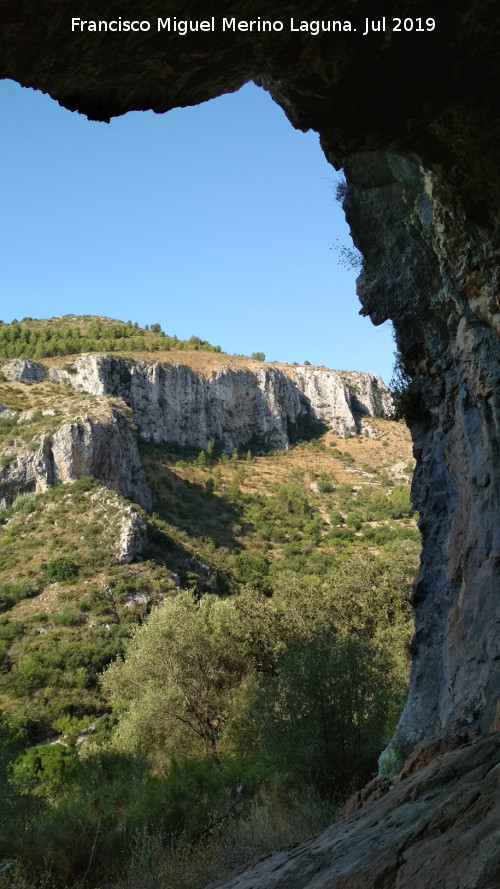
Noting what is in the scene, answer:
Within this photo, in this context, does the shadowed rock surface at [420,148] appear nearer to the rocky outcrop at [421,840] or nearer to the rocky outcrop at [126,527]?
the rocky outcrop at [421,840]

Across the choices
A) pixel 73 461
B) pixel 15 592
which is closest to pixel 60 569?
pixel 15 592

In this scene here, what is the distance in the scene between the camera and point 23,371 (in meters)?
71.2

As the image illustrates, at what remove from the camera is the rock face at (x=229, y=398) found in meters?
83.2

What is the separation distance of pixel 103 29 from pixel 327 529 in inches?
2650

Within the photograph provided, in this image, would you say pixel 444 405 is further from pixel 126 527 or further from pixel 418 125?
pixel 126 527

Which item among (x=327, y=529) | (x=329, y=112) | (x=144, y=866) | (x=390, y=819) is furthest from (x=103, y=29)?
(x=327, y=529)

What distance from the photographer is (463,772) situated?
4.82 metres

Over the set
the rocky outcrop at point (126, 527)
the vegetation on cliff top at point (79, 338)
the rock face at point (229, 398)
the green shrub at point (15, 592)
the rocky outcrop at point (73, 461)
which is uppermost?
the vegetation on cliff top at point (79, 338)

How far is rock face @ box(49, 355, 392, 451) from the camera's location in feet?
273

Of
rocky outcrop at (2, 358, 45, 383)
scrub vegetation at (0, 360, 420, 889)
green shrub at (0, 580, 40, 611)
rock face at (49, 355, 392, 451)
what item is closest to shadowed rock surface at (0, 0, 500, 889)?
scrub vegetation at (0, 360, 420, 889)

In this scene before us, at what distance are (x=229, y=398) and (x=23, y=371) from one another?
35300 mm

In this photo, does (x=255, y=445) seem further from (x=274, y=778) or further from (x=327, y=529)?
(x=274, y=778)

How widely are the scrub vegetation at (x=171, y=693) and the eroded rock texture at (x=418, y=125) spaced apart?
14.6 ft

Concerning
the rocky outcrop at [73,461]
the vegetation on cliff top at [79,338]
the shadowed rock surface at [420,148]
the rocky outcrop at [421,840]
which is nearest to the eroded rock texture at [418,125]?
the shadowed rock surface at [420,148]
